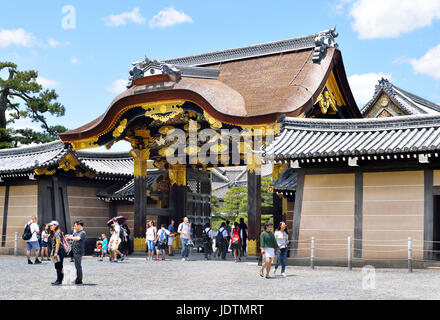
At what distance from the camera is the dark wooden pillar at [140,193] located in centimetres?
2642

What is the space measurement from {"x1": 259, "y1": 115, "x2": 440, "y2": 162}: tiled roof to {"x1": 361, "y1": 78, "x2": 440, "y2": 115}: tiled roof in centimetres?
1036

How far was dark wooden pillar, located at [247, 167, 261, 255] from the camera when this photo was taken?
22.3 metres

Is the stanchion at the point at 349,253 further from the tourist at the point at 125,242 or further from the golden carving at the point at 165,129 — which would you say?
the golden carving at the point at 165,129

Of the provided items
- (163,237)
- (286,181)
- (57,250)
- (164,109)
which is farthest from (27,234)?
(286,181)

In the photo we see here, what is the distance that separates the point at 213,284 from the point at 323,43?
42.7 ft

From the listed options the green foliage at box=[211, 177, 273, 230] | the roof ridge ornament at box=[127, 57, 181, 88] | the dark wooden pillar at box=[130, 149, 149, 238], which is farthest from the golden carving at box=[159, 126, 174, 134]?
the green foliage at box=[211, 177, 273, 230]

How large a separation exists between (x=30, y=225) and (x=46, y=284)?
878cm

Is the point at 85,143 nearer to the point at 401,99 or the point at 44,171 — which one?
the point at 44,171

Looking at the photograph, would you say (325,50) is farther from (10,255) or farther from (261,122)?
(10,255)

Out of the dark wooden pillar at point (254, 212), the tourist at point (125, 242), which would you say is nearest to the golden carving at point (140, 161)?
the tourist at point (125, 242)

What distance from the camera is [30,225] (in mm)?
22406

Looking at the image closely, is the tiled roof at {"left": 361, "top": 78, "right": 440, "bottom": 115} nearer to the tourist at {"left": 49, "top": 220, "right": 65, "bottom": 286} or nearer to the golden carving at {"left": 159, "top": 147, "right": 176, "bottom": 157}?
the golden carving at {"left": 159, "top": 147, "right": 176, "bottom": 157}

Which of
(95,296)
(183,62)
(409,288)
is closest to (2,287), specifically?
(95,296)

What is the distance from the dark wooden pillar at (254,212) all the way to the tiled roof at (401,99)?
11094mm
